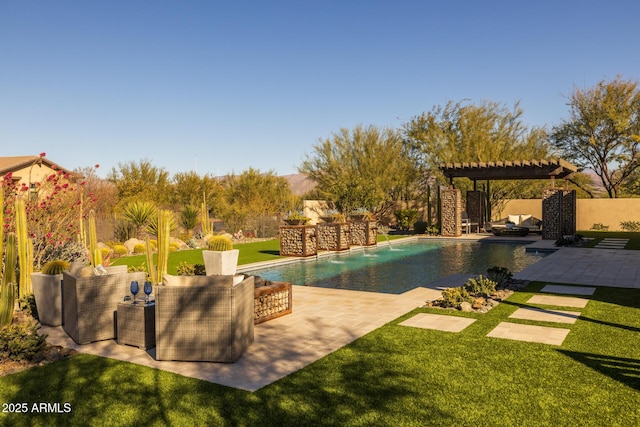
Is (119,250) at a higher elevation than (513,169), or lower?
lower

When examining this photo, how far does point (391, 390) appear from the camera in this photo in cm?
388

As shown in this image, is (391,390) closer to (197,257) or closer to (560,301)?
(560,301)

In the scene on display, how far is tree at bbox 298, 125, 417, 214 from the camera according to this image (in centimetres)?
3016

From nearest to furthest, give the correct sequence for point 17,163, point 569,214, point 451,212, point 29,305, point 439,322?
1. point 439,322
2. point 29,305
3. point 569,214
4. point 451,212
5. point 17,163

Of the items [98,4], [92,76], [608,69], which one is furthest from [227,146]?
[608,69]

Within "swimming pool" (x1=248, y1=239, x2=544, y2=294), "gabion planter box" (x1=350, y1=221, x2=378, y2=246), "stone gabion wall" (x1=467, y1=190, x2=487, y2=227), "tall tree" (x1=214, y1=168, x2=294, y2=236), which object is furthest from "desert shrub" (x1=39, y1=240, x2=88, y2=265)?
"stone gabion wall" (x1=467, y1=190, x2=487, y2=227)

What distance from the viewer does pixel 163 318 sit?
15.2 ft

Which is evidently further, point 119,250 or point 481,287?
point 119,250

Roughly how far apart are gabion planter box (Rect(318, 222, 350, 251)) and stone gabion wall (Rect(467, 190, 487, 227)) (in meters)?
11.4

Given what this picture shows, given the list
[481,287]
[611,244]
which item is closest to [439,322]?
[481,287]

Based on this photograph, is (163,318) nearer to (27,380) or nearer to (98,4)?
(27,380)

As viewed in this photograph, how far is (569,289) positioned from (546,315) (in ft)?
7.77

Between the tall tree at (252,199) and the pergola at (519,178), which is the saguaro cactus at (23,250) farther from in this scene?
the pergola at (519,178)

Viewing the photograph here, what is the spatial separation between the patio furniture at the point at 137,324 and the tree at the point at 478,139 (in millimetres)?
25850
